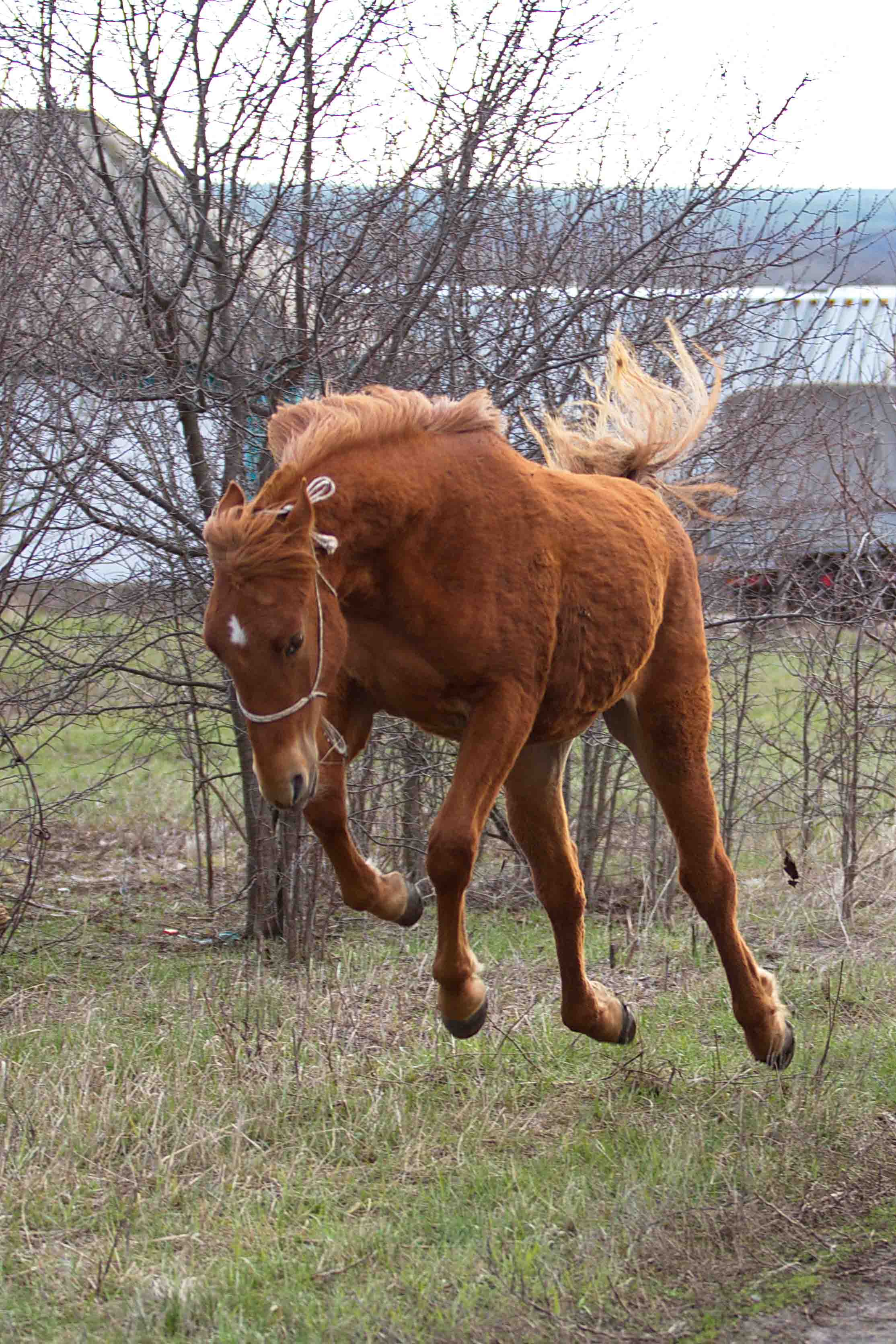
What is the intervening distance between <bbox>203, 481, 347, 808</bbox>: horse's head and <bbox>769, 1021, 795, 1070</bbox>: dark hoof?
2.37m

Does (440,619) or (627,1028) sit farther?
(627,1028)

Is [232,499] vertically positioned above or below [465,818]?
above

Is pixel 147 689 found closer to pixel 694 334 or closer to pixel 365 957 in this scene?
pixel 365 957

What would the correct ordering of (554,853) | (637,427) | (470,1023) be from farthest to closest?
(637,427), (554,853), (470,1023)

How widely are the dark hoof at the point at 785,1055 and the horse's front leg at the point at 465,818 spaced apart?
1.53m

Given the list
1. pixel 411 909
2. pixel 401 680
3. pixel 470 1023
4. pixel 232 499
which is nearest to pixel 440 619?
pixel 401 680

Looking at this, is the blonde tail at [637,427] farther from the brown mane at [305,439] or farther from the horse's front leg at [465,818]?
the horse's front leg at [465,818]

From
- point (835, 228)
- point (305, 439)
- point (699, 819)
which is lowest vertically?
point (699, 819)

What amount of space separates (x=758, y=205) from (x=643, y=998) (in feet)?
14.7

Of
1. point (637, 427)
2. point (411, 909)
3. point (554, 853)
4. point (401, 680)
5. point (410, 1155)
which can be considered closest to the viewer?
point (401, 680)

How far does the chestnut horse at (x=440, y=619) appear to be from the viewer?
3857 mm

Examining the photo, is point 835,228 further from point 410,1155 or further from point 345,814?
point 410,1155

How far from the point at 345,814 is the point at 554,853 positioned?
3.36 ft

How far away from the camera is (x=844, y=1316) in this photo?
3.74m
